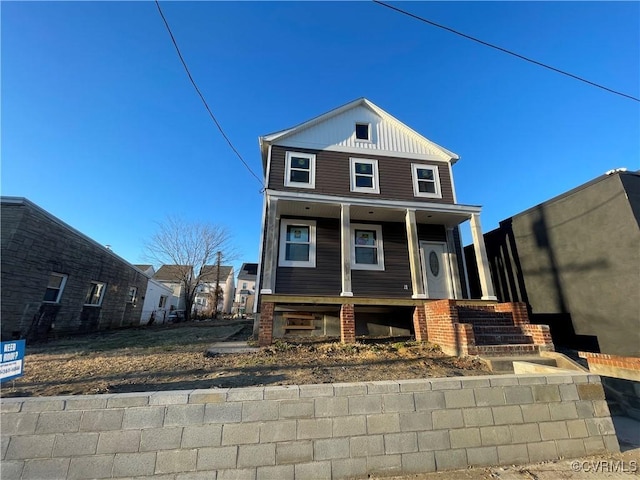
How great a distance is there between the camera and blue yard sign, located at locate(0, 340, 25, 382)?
3.02 metres

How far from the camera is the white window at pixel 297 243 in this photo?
857cm

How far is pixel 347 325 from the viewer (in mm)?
6578

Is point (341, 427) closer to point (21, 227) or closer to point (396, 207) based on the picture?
point (396, 207)

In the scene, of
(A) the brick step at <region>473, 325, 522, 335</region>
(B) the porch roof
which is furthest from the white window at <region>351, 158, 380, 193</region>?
(A) the brick step at <region>473, 325, 522, 335</region>

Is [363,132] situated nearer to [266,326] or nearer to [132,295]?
[266,326]

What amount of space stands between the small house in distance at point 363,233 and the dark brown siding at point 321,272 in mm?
31

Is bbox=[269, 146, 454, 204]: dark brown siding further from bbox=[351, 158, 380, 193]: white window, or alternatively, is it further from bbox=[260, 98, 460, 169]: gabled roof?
bbox=[260, 98, 460, 169]: gabled roof

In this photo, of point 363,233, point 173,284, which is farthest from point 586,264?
point 173,284

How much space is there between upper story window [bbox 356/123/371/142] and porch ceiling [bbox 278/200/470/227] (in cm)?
319

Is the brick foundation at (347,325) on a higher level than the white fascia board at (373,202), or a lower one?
lower

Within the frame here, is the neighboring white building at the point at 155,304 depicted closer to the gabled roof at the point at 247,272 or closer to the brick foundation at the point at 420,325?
the brick foundation at the point at 420,325

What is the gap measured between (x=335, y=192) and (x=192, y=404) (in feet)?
25.4

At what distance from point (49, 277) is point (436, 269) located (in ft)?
42.3

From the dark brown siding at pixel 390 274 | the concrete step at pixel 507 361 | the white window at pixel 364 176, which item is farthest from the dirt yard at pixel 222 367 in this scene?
the white window at pixel 364 176
